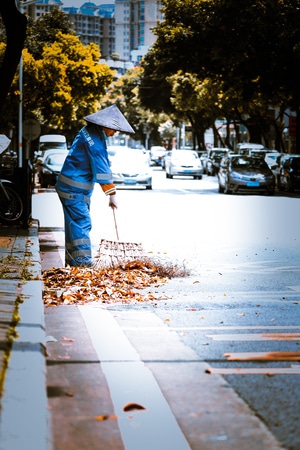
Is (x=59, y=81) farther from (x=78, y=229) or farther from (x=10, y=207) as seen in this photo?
(x=78, y=229)

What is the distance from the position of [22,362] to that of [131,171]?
33657 millimetres

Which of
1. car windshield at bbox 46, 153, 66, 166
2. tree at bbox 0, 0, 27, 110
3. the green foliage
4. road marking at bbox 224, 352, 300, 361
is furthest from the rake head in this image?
the green foliage

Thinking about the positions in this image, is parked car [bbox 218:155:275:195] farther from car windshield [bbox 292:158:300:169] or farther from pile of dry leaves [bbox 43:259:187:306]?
pile of dry leaves [bbox 43:259:187:306]

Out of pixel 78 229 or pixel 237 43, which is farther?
pixel 237 43

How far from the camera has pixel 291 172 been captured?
131 feet

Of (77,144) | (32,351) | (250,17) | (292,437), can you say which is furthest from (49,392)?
(250,17)

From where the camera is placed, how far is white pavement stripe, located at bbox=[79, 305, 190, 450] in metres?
5.04

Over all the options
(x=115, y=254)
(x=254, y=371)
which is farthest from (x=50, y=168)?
(x=254, y=371)

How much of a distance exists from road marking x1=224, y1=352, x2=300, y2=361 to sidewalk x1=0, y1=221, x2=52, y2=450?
4.34 feet

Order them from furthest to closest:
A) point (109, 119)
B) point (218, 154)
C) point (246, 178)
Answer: point (218, 154)
point (246, 178)
point (109, 119)

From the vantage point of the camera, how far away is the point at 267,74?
39.3m

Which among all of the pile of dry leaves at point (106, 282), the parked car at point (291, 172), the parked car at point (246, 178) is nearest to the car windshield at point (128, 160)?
the parked car at point (246, 178)

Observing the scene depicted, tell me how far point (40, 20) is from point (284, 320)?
6096cm

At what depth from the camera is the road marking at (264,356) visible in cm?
693
